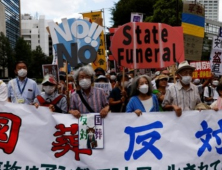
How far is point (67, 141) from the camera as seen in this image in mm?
3633

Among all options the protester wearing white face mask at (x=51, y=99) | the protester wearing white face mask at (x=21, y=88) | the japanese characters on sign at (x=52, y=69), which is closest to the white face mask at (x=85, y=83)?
the protester wearing white face mask at (x=51, y=99)

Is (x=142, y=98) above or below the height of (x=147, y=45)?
below

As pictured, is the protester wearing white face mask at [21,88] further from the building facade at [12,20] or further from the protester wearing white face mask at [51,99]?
the building facade at [12,20]

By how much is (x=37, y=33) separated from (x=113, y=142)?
121071 mm

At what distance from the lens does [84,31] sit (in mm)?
5047

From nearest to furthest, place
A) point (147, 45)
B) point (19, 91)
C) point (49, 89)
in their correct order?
point (49, 89), point (147, 45), point (19, 91)

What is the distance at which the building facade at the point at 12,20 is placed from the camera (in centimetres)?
8806

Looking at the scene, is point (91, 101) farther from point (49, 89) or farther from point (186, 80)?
point (186, 80)

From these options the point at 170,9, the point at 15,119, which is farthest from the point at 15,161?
the point at 170,9

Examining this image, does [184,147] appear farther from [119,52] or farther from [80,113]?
[119,52]

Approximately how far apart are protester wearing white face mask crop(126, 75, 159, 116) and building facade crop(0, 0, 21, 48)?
3432 inches

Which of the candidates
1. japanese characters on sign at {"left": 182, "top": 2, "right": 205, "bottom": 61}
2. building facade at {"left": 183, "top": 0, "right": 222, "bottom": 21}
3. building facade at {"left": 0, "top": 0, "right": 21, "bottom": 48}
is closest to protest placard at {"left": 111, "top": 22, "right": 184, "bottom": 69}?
japanese characters on sign at {"left": 182, "top": 2, "right": 205, "bottom": 61}

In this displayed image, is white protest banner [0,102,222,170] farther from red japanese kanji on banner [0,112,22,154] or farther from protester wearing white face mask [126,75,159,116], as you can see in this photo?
protester wearing white face mask [126,75,159,116]

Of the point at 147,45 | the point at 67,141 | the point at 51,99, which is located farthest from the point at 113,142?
the point at 147,45
